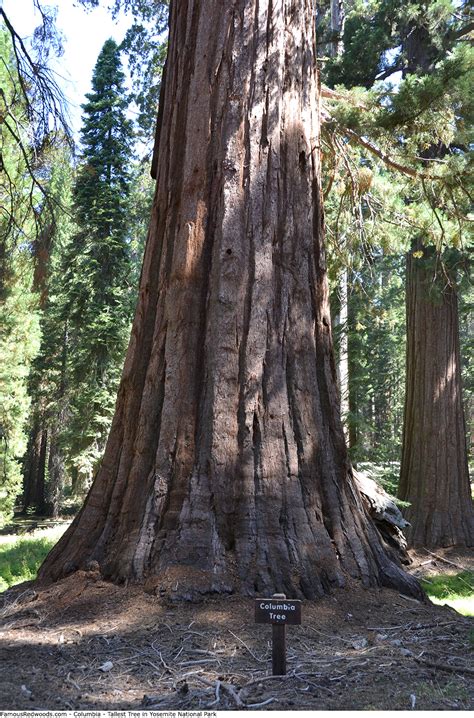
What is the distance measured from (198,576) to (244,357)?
1409 mm

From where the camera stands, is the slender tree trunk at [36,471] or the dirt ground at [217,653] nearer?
the dirt ground at [217,653]

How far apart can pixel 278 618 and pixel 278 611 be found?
0.03 metres

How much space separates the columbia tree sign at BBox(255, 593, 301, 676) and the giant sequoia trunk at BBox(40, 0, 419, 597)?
3.04 ft

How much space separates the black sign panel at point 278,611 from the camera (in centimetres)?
306

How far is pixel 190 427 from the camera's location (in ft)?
14.6

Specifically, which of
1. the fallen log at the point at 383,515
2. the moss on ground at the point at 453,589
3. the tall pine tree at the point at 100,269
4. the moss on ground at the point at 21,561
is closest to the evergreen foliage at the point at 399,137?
the fallen log at the point at 383,515

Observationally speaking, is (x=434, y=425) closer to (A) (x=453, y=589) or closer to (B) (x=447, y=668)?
(A) (x=453, y=589)

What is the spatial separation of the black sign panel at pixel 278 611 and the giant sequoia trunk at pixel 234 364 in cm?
93

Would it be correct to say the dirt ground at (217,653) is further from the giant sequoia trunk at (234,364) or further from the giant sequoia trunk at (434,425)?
the giant sequoia trunk at (434,425)

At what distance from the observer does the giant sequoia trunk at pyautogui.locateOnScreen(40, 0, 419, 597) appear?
422cm

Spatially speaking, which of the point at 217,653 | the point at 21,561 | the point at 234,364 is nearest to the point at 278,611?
the point at 217,653

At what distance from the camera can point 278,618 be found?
307 cm

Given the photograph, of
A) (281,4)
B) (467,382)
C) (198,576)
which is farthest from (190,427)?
(467,382)

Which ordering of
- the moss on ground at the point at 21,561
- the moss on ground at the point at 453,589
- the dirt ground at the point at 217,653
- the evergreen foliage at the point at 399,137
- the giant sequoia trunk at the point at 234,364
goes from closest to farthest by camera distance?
1. the dirt ground at the point at 217,653
2. the giant sequoia trunk at the point at 234,364
3. the moss on ground at the point at 453,589
4. the evergreen foliage at the point at 399,137
5. the moss on ground at the point at 21,561
